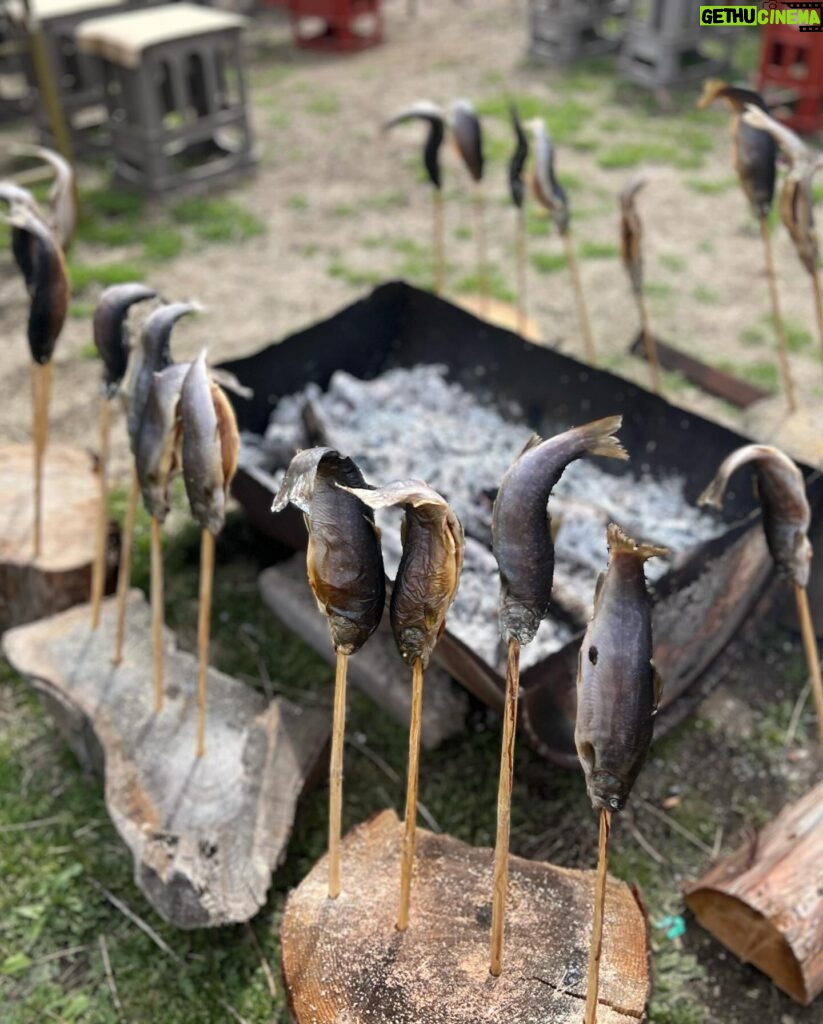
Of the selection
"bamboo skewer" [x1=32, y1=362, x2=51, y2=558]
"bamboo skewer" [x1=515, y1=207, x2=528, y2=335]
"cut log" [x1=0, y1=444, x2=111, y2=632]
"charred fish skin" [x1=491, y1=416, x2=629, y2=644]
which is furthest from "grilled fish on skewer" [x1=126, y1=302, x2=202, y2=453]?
"bamboo skewer" [x1=515, y1=207, x2=528, y2=335]

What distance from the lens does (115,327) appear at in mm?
3311

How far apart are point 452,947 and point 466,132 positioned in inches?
141

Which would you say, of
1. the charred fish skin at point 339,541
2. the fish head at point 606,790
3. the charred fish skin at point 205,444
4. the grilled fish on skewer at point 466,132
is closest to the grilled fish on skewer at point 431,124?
the grilled fish on skewer at point 466,132

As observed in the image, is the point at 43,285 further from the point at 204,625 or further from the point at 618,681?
the point at 618,681

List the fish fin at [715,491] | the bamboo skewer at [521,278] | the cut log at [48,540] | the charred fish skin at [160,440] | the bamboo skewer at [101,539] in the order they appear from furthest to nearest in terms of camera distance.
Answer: the bamboo skewer at [521,278]
the cut log at [48,540]
the bamboo skewer at [101,539]
the charred fish skin at [160,440]
the fish fin at [715,491]

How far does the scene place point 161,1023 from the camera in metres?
3.06

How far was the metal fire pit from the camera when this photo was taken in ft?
11.0

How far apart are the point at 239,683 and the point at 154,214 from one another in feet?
18.1

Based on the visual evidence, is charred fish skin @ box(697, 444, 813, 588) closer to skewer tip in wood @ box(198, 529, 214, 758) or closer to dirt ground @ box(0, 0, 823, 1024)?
dirt ground @ box(0, 0, 823, 1024)

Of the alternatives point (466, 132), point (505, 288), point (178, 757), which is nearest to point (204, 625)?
point (178, 757)

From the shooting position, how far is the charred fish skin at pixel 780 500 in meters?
2.74

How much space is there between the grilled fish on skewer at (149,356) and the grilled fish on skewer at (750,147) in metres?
2.22

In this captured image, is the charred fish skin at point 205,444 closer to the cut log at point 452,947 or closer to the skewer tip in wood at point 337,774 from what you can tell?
the skewer tip in wood at point 337,774

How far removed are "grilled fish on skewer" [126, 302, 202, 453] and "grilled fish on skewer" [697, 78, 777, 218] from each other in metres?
2.22
